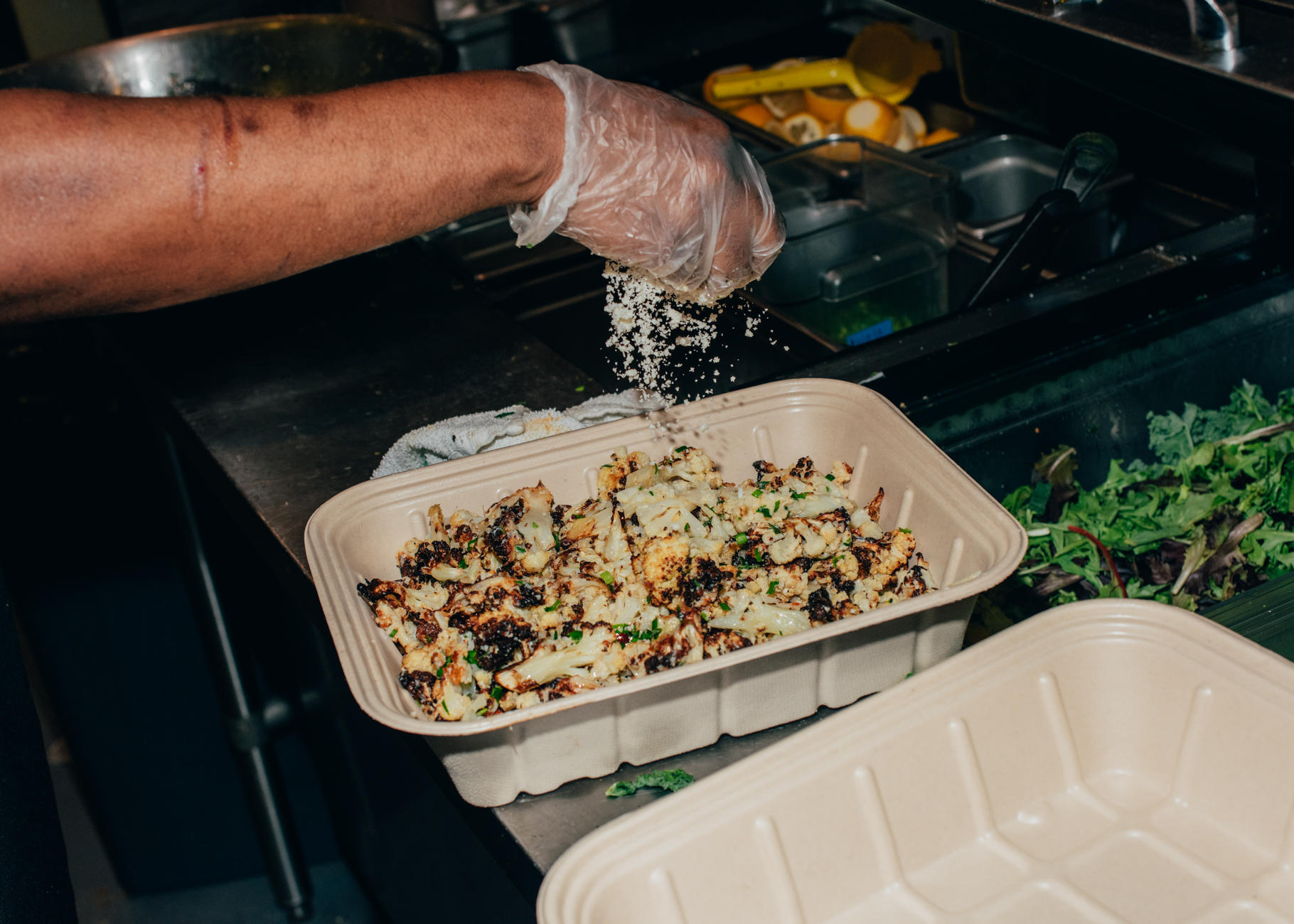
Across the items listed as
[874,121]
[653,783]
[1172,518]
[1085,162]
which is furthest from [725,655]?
[874,121]

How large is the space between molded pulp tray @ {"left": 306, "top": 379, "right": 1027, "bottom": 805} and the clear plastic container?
622 millimetres

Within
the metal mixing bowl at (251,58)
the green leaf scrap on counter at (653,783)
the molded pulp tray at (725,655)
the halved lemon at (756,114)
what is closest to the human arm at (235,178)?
the molded pulp tray at (725,655)

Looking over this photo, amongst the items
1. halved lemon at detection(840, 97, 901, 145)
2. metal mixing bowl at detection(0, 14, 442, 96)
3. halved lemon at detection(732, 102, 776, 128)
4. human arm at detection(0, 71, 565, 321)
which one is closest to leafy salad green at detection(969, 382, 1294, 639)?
human arm at detection(0, 71, 565, 321)

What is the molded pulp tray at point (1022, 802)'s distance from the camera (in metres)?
0.95

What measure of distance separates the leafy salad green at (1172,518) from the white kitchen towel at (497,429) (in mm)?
514

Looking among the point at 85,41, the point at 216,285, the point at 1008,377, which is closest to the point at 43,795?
the point at 216,285

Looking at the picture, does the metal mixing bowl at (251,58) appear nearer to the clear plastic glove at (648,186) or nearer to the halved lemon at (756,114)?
the halved lemon at (756,114)

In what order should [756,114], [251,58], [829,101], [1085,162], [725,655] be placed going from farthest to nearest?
[756,114] < [829,101] < [251,58] < [1085,162] < [725,655]

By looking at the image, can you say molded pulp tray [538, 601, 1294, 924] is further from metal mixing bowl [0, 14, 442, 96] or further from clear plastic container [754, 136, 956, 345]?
metal mixing bowl [0, 14, 442, 96]

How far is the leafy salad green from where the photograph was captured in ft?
4.77

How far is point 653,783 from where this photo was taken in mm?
1083

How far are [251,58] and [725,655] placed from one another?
189 cm

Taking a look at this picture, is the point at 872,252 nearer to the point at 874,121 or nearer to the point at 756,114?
the point at 874,121

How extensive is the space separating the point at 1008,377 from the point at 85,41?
239 centimetres
